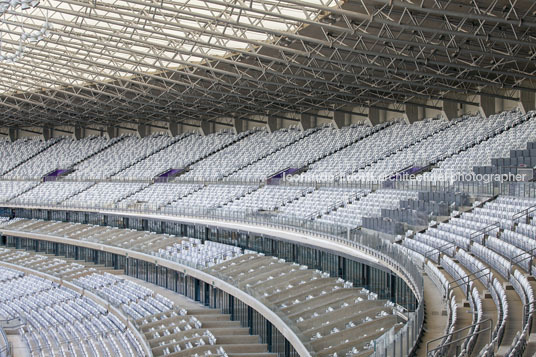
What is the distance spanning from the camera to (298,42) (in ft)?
108

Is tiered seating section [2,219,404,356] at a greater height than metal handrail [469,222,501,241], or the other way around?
metal handrail [469,222,501,241]

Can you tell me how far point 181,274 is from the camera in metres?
35.6

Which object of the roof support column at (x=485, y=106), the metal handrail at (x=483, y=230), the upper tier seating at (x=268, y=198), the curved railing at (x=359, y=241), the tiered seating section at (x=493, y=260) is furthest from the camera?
the roof support column at (x=485, y=106)

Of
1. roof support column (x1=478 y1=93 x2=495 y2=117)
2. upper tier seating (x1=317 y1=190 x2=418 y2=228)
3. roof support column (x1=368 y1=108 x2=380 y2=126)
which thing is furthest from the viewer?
roof support column (x1=368 y1=108 x2=380 y2=126)

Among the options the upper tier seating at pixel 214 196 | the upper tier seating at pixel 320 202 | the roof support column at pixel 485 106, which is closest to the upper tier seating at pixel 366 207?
the upper tier seating at pixel 320 202

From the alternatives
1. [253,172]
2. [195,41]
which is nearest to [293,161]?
[253,172]

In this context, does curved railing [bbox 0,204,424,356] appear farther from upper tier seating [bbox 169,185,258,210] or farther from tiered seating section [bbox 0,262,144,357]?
tiered seating section [bbox 0,262,144,357]

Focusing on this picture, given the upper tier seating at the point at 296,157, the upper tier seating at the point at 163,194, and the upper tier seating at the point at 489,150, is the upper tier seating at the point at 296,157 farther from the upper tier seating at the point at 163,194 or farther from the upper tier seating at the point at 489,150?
the upper tier seating at the point at 489,150

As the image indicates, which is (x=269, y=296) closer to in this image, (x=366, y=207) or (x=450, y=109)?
(x=366, y=207)

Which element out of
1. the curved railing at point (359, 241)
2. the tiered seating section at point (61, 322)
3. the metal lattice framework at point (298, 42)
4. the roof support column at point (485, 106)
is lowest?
the tiered seating section at point (61, 322)

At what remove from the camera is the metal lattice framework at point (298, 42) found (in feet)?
84.6

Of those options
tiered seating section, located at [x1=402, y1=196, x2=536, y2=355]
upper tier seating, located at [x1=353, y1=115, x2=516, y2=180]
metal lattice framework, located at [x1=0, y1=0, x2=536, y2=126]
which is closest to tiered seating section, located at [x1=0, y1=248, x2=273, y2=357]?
tiered seating section, located at [x1=402, y1=196, x2=536, y2=355]

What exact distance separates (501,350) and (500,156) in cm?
2268

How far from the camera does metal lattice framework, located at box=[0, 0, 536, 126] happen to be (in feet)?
84.6
